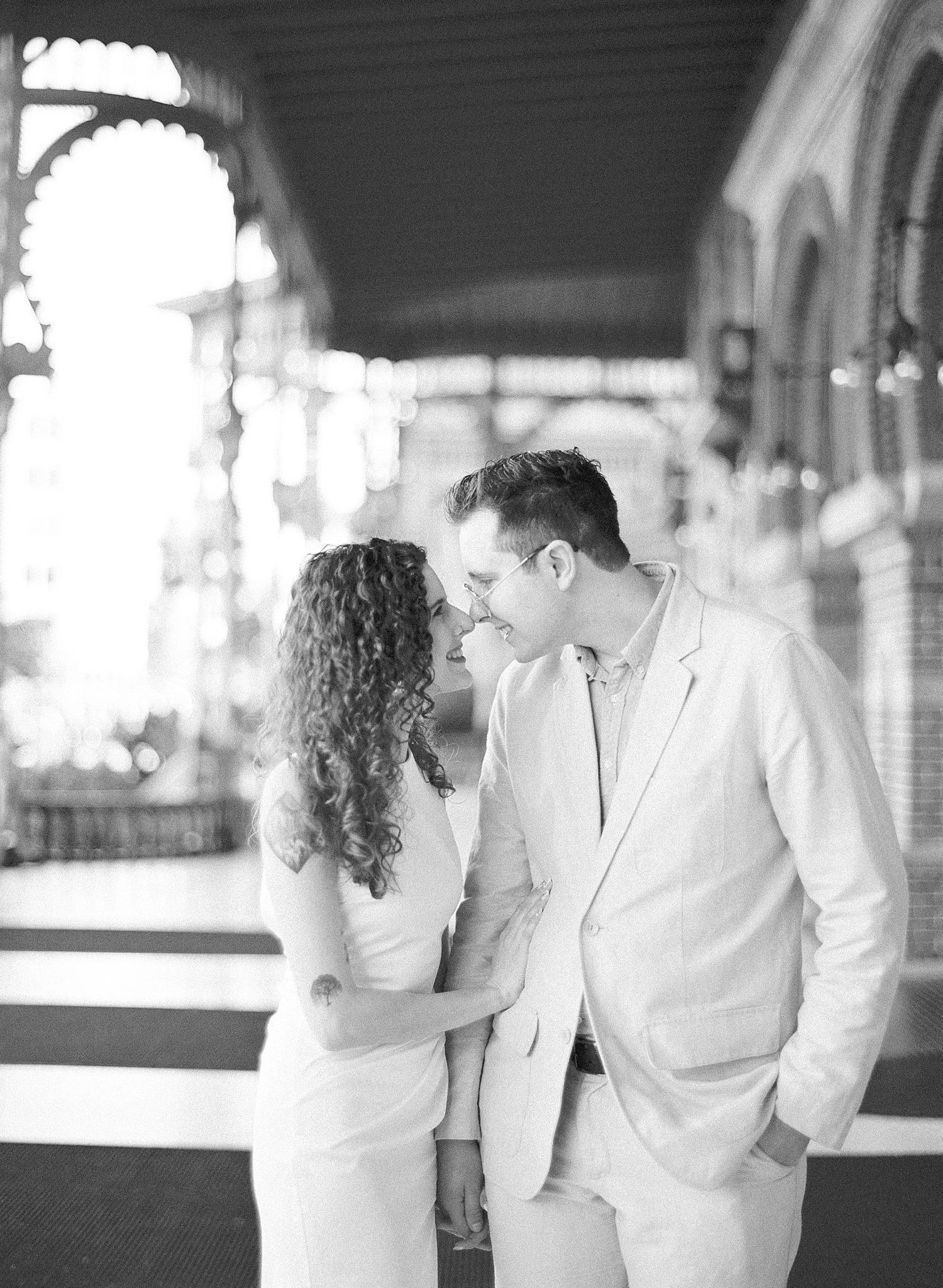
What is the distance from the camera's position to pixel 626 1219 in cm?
187

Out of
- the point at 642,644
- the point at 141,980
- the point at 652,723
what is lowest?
the point at 141,980

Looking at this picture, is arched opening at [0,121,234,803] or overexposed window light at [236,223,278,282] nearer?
arched opening at [0,121,234,803]

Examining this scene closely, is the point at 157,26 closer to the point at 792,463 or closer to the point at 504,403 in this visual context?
the point at 792,463

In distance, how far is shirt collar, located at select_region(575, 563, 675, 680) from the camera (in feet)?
6.42

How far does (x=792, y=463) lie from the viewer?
30.6 ft

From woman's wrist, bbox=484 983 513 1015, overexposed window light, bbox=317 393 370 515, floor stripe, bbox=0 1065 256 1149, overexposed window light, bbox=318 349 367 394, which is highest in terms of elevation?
overexposed window light, bbox=318 349 367 394

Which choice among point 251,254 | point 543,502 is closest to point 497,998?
point 543,502

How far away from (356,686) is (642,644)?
419mm

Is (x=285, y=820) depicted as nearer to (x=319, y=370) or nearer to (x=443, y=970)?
(x=443, y=970)

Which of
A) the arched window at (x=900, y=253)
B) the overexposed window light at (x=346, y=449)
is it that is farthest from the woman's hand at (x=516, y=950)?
the overexposed window light at (x=346, y=449)

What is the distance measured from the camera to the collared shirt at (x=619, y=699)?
6.41ft

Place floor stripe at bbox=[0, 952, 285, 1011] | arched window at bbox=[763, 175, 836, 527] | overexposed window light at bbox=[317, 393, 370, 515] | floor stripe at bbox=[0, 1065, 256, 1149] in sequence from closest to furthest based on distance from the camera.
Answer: floor stripe at bbox=[0, 1065, 256, 1149]
floor stripe at bbox=[0, 952, 285, 1011]
arched window at bbox=[763, 175, 836, 527]
overexposed window light at bbox=[317, 393, 370, 515]

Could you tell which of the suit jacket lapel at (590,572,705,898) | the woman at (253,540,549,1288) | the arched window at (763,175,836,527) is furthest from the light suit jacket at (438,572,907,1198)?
the arched window at (763,175,836,527)

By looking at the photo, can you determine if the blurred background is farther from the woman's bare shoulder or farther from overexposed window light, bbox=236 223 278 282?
the woman's bare shoulder
